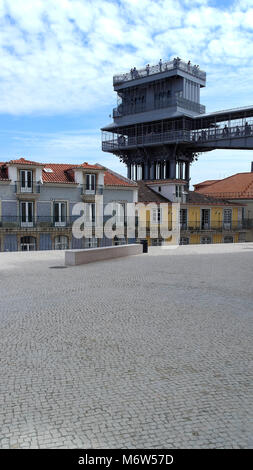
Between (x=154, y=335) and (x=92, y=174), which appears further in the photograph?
(x=92, y=174)

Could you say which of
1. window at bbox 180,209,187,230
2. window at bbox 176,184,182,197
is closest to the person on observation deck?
window at bbox 176,184,182,197

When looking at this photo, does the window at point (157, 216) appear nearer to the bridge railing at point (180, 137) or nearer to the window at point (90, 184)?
the window at point (90, 184)

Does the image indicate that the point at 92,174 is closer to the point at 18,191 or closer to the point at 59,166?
the point at 59,166

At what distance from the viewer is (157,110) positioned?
5984 cm

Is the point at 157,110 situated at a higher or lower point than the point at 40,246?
higher

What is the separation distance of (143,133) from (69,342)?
57.6 m

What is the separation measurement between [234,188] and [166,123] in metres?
14.9

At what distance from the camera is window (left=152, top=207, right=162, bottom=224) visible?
1656 inches

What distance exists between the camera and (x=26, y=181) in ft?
117

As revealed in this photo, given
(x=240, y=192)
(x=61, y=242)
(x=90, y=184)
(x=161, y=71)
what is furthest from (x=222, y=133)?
(x=61, y=242)

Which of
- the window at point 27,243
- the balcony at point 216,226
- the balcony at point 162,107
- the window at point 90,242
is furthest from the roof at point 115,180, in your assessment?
the balcony at point 162,107

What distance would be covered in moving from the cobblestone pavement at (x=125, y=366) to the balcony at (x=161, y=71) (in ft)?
165
